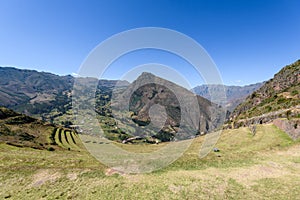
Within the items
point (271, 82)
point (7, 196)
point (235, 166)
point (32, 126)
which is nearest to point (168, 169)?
point (235, 166)

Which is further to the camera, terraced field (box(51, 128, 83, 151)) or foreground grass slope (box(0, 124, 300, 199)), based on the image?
terraced field (box(51, 128, 83, 151))

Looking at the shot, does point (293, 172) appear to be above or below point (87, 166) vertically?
above

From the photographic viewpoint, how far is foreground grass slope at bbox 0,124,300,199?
19500mm

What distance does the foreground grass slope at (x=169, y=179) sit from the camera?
19.5m

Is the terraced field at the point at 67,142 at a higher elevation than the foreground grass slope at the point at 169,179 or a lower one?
lower

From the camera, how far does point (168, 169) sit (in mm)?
25734

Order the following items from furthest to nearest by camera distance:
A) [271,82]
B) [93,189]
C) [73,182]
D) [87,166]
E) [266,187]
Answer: [271,82]
[87,166]
[73,182]
[93,189]
[266,187]

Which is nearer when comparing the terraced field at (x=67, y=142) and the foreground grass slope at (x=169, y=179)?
the foreground grass slope at (x=169, y=179)

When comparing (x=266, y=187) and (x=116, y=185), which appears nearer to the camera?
(x=266, y=187)

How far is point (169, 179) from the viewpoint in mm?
22609

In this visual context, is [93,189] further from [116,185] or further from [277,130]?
[277,130]

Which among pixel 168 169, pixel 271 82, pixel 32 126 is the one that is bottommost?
pixel 32 126

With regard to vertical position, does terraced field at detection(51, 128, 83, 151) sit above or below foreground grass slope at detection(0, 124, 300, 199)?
below

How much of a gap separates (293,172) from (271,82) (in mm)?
138051
